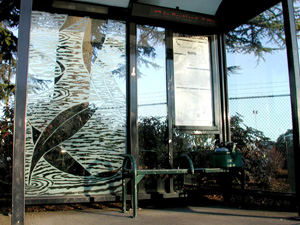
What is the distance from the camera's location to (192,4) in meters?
5.57

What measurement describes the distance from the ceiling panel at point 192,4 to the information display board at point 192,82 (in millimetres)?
511

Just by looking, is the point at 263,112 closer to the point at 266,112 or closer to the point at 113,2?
the point at 266,112

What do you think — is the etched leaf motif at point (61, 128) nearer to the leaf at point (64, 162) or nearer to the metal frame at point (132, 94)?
the leaf at point (64, 162)

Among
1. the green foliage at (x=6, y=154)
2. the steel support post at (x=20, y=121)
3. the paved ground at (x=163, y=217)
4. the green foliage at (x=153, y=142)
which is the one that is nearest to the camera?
the steel support post at (x=20, y=121)

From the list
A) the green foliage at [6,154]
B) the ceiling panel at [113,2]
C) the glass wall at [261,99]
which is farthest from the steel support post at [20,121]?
the glass wall at [261,99]

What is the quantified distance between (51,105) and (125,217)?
2138 mm

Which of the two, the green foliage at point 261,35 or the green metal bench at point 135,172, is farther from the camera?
the green foliage at point 261,35

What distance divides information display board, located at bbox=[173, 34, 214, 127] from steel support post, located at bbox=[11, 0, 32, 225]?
278cm

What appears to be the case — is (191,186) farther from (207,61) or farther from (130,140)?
(207,61)

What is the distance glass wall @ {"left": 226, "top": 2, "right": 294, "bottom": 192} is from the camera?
5070 millimetres

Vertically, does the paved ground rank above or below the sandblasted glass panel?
below

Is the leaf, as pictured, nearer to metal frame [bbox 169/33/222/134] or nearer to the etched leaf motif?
the etched leaf motif

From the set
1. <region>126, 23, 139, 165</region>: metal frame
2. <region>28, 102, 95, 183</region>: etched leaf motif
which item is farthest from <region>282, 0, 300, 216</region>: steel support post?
<region>28, 102, 95, 183</region>: etched leaf motif

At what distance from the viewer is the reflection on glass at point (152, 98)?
5273 mm
